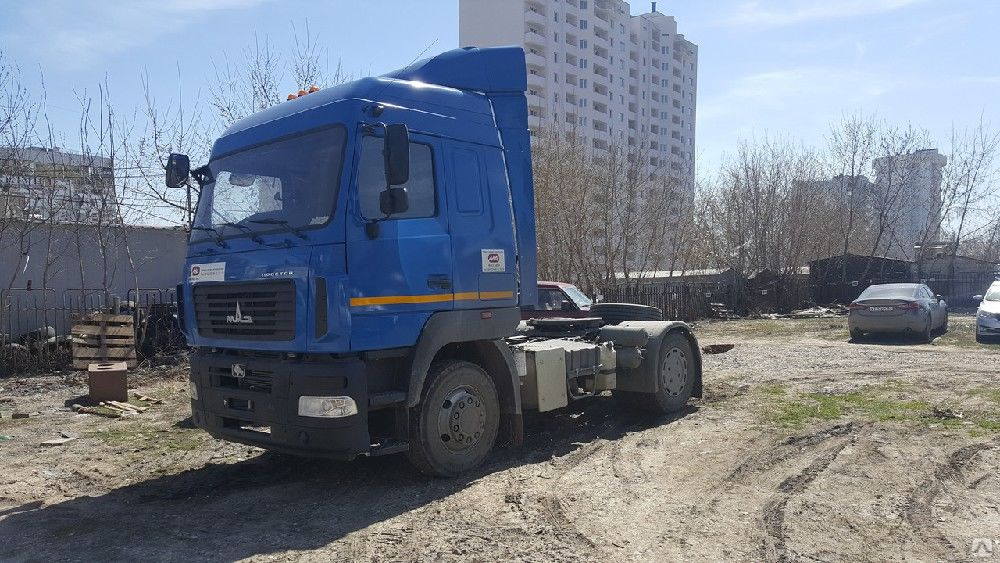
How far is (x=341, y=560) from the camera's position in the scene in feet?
14.3

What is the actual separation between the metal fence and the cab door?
987 centimetres

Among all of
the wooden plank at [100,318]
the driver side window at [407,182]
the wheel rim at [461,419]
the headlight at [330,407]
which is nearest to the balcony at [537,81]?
the wooden plank at [100,318]

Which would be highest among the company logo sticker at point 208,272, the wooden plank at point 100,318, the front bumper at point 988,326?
the company logo sticker at point 208,272

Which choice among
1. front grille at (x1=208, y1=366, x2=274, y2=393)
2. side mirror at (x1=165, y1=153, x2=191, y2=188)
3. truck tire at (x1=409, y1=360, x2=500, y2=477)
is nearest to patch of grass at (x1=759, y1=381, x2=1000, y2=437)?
truck tire at (x1=409, y1=360, x2=500, y2=477)

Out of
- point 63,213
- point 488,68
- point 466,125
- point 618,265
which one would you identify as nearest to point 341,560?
point 466,125

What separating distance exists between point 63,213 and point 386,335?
13.2 m

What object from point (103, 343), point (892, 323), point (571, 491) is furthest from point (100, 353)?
point (892, 323)

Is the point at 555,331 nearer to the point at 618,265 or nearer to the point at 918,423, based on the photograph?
the point at 918,423

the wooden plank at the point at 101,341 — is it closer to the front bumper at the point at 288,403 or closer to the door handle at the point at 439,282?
the front bumper at the point at 288,403

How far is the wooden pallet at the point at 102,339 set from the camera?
12.6m

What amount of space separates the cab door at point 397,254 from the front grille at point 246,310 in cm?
56

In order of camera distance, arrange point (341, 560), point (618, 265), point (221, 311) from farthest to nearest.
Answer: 1. point (618, 265)
2. point (221, 311)
3. point (341, 560)

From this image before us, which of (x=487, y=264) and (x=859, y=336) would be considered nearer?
(x=487, y=264)

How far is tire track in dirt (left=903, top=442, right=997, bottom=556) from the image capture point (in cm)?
453
